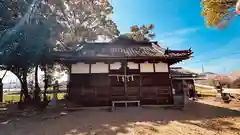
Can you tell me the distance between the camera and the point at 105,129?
6.91 metres

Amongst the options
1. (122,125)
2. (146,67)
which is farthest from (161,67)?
(122,125)

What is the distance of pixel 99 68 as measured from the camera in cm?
1176

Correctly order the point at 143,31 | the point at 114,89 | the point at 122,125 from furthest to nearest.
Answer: the point at 143,31 → the point at 114,89 → the point at 122,125

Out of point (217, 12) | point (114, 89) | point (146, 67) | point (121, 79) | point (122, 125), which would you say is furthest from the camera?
point (146, 67)

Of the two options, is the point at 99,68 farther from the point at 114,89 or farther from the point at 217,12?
the point at 217,12

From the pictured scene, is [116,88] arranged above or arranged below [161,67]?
below

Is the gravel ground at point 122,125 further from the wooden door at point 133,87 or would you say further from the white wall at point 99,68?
the white wall at point 99,68

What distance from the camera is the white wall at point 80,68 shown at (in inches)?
459

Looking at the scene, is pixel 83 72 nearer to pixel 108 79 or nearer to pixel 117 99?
pixel 108 79

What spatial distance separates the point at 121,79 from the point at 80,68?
3331mm

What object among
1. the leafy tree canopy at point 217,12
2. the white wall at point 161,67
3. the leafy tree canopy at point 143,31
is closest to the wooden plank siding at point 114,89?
the white wall at point 161,67

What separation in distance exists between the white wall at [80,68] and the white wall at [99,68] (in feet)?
1.54

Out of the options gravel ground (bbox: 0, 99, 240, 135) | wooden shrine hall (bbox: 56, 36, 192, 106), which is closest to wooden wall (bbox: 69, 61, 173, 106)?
wooden shrine hall (bbox: 56, 36, 192, 106)

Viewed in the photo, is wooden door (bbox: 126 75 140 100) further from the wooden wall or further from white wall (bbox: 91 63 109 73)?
white wall (bbox: 91 63 109 73)
